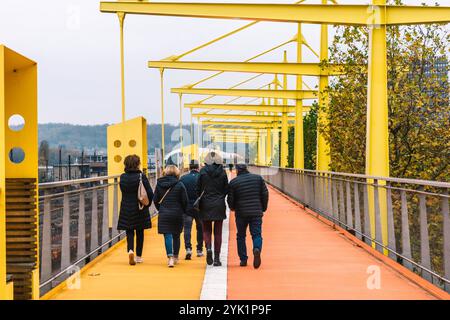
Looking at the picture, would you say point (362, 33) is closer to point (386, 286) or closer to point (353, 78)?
point (353, 78)

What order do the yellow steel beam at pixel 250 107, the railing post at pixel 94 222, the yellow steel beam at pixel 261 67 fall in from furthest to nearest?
the yellow steel beam at pixel 250 107, the yellow steel beam at pixel 261 67, the railing post at pixel 94 222

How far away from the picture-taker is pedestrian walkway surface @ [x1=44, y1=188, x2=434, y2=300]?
352 inches

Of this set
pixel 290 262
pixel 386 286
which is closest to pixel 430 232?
pixel 386 286

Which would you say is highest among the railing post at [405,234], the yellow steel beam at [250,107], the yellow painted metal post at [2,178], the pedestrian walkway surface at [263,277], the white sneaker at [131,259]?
the yellow steel beam at [250,107]

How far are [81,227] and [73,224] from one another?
0.76m

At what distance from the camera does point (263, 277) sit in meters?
10.3

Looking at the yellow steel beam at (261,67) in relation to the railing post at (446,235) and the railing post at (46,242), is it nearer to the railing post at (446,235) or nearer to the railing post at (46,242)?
the railing post at (446,235)

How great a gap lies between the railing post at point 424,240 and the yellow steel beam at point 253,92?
31651mm

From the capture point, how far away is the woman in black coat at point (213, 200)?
37.4ft

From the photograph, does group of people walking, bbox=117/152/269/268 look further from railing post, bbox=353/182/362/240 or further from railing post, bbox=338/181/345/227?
railing post, bbox=338/181/345/227

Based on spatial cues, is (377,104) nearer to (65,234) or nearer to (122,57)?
(122,57)

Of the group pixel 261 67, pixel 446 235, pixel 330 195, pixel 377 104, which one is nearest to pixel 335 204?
pixel 330 195

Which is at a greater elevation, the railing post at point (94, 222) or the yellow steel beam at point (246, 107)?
the yellow steel beam at point (246, 107)

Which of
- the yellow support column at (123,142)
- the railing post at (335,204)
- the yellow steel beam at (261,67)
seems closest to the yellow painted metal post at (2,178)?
the railing post at (335,204)
